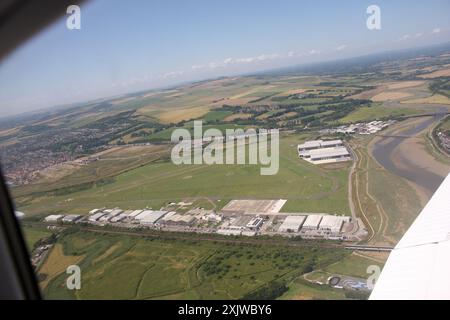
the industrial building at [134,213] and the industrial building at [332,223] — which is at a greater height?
the industrial building at [134,213]

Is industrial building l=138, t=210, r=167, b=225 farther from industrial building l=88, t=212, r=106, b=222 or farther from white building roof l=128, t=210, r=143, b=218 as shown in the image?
industrial building l=88, t=212, r=106, b=222

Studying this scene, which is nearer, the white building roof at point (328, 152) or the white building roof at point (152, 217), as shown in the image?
the white building roof at point (152, 217)

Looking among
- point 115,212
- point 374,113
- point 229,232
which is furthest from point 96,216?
point 374,113

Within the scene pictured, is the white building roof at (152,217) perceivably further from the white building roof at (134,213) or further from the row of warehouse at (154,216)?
the white building roof at (134,213)

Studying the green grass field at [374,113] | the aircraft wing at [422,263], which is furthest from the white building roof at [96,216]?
the green grass field at [374,113]
